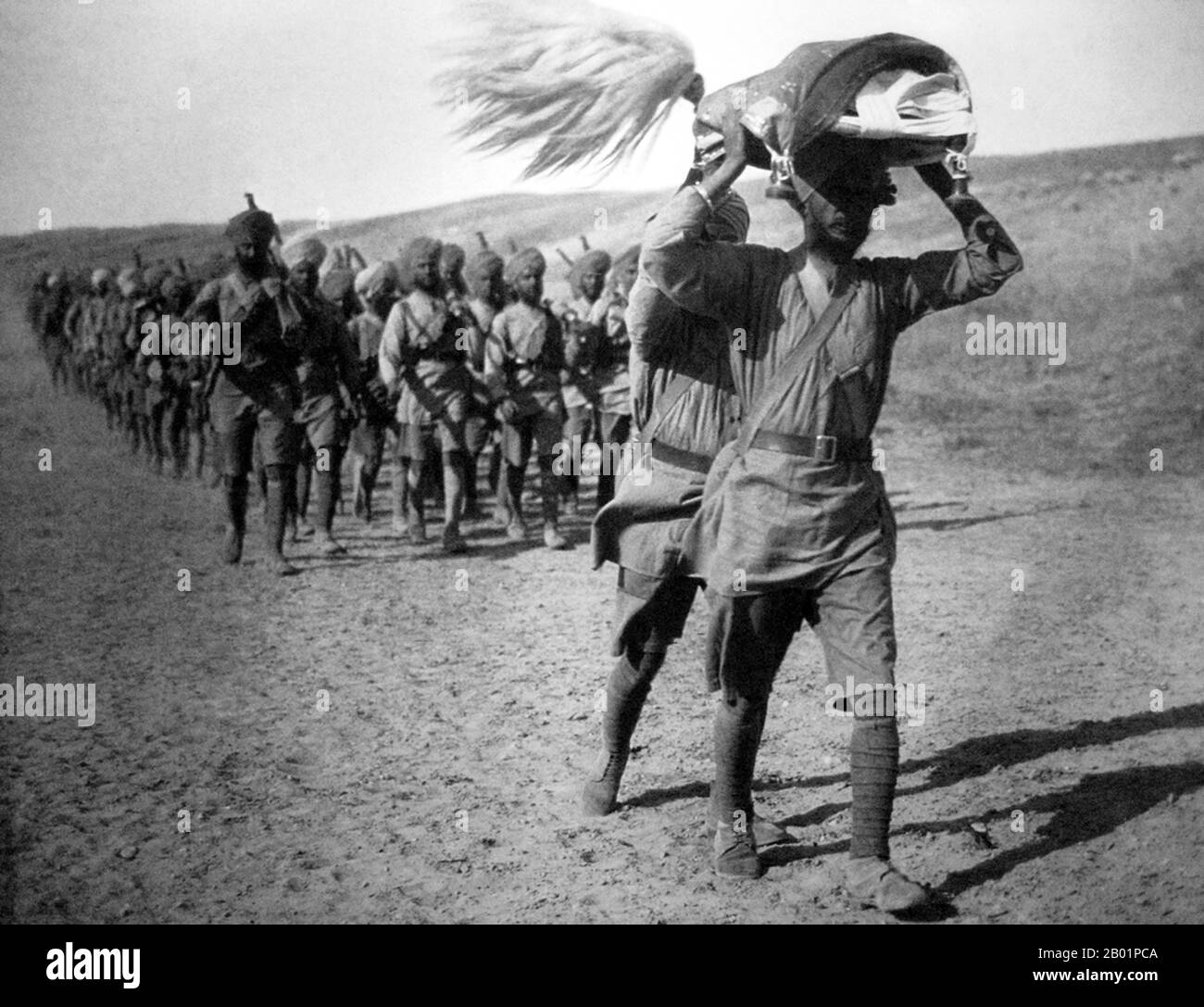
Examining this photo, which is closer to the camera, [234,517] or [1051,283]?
[234,517]

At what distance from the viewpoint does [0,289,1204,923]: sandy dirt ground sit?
13.9ft

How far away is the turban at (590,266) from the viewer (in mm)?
10047

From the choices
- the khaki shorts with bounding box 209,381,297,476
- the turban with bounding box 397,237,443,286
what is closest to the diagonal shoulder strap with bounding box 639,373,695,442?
the khaki shorts with bounding box 209,381,297,476

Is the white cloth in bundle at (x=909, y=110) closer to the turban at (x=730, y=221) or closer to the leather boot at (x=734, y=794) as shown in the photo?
the turban at (x=730, y=221)

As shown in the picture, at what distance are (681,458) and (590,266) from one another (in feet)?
18.8

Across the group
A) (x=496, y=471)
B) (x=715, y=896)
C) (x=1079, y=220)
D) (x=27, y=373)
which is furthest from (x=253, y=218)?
(x=27, y=373)

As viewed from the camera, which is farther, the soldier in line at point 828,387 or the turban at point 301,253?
the turban at point 301,253

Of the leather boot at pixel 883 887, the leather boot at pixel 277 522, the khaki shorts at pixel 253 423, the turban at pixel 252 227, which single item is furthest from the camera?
the leather boot at pixel 277 522

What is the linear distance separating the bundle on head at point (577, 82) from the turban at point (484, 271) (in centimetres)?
499

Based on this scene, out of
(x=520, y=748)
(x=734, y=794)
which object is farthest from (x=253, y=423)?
(x=734, y=794)

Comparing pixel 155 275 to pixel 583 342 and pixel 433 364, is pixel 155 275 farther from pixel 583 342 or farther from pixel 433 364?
pixel 583 342

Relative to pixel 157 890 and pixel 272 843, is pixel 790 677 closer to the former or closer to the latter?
pixel 272 843

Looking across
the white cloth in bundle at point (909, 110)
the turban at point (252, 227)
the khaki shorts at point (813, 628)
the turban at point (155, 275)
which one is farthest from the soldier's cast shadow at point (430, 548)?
the white cloth in bundle at point (909, 110)

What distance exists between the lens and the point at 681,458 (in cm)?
450
